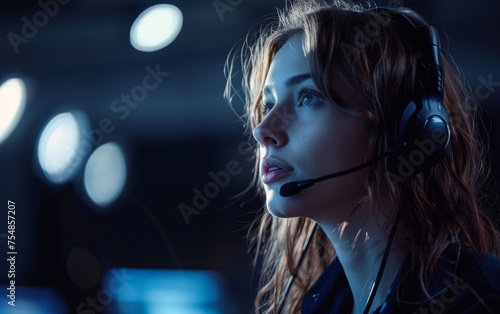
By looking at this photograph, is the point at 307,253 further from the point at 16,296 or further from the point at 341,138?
the point at 16,296

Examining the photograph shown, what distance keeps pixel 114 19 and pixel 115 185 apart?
514 millimetres

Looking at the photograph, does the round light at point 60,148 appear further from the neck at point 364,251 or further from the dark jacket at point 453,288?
the dark jacket at point 453,288

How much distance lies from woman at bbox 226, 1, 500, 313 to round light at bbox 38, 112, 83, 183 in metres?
0.87

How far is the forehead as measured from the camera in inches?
36.0

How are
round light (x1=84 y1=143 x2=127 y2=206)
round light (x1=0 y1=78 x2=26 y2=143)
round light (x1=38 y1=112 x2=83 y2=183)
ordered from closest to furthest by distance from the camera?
round light (x1=0 y1=78 x2=26 y2=143), round light (x1=38 y1=112 x2=83 y2=183), round light (x1=84 y1=143 x2=127 y2=206)

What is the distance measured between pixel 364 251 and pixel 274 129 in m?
0.25

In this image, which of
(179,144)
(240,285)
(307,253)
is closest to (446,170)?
(307,253)

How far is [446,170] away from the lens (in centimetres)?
93

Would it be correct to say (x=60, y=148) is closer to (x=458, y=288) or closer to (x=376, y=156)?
(x=376, y=156)

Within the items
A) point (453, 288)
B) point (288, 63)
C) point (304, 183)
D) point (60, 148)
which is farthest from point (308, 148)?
point (60, 148)

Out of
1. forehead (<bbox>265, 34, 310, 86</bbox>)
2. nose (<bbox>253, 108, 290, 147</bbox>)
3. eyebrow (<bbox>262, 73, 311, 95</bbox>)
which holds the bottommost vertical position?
nose (<bbox>253, 108, 290, 147</bbox>)

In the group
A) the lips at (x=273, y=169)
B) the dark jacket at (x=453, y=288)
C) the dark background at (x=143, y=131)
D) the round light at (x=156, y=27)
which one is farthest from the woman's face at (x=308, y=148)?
the round light at (x=156, y=27)

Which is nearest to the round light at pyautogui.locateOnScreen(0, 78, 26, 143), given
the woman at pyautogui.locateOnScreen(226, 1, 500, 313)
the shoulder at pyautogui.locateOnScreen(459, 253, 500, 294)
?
the woman at pyautogui.locateOnScreen(226, 1, 500, 313)

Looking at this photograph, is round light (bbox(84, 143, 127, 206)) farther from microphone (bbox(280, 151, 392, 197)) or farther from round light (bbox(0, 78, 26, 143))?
microphone (bbox(280, 151, 392, 197))
